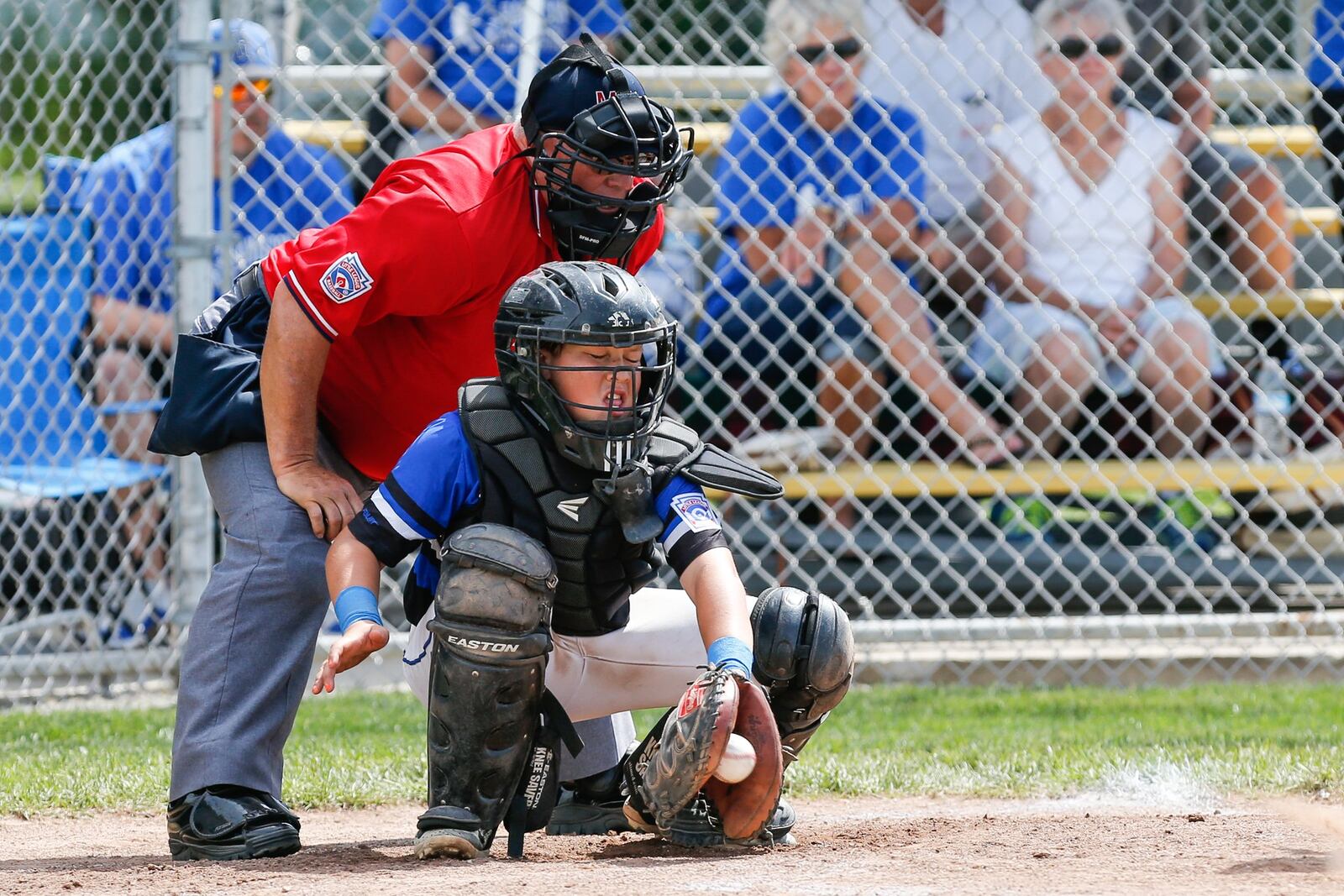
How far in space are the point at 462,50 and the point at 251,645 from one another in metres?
3.08

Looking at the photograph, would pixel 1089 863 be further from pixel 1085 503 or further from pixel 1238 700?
pixel 1085 503

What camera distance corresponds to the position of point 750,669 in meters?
2.63

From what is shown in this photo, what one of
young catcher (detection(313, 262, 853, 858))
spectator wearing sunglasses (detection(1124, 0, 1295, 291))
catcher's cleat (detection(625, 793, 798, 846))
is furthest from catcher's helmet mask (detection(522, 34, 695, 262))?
spectator wearing sunglasses (detection(1124, 0, 1295, 291))

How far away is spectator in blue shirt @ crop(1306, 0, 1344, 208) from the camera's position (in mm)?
5570

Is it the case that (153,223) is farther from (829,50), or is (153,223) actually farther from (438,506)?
(438,506)

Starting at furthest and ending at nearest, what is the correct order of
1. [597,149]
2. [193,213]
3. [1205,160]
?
[1205,160], [193,213], [597,149]

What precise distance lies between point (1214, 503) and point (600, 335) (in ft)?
16.5

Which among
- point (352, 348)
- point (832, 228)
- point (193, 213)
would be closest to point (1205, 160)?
point (832, 228)

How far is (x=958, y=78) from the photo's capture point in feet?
18.5

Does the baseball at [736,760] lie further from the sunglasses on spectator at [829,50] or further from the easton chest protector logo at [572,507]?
the sunglasses on spectator at [829,50]

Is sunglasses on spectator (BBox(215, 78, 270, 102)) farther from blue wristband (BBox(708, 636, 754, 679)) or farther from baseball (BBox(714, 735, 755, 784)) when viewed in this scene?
baseball (BBox(714, 735, 755, 784))

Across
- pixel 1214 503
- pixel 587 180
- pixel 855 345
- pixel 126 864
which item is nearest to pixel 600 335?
pixel 587 180

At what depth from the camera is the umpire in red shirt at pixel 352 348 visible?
9.58 ft

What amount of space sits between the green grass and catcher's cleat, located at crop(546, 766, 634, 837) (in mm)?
601
